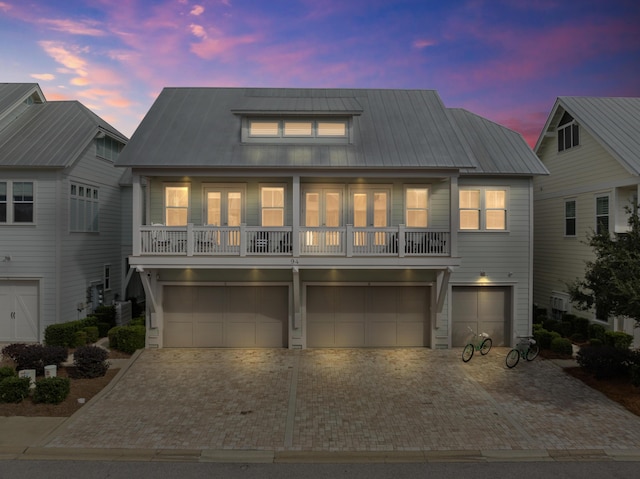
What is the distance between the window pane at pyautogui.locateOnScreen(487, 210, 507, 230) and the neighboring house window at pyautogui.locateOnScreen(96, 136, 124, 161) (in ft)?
58.8

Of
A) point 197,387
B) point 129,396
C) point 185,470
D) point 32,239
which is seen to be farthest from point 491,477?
point 32,239

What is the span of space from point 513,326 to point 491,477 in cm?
1003

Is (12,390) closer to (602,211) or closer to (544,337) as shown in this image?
(544,337)

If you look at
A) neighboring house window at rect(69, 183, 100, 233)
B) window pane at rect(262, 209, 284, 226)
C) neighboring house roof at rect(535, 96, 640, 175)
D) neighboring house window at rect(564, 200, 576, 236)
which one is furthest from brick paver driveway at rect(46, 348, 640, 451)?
neighboring house roof at rect(535, 96, 640, 175)

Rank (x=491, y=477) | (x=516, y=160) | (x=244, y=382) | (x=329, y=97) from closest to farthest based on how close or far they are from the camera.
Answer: (x=491, y=477) → (x=244, y=382) → (x=516, y=160) → (x=329, y=97)

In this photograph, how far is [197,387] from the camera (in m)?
12.3

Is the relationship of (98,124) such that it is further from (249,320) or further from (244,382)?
(244,382)

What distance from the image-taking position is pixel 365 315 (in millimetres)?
16406

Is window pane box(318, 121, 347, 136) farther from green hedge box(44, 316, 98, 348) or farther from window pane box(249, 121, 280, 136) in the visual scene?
green hedge box(44, 316, 98, 348)

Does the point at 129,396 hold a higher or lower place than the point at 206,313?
lower

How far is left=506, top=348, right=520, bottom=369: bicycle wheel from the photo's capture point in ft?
47.0

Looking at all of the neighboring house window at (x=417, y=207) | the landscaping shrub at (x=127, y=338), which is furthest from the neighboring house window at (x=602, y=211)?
the landscaping shrub at (x=127, y=338)

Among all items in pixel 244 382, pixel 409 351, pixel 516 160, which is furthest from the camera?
pixel 516 160

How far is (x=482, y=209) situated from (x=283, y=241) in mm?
8160
